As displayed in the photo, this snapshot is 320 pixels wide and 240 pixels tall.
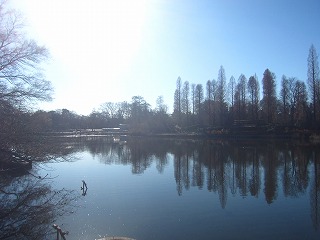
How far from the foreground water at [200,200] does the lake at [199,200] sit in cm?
4

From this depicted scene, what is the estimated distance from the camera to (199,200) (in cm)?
1869

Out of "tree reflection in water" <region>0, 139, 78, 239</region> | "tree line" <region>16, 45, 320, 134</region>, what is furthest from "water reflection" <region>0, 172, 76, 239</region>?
"tree line" <region>16, 45, 320, 134</region>

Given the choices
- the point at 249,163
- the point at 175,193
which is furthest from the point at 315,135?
the point at 175,193

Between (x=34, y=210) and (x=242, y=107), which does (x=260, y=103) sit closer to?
(x=242, y=107)

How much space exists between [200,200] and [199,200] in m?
0.06

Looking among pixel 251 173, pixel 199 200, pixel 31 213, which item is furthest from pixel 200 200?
pixel 251 173

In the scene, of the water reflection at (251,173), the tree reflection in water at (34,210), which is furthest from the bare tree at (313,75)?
the tree reflection in water at (34,210)

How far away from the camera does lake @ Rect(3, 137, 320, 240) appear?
13594mm

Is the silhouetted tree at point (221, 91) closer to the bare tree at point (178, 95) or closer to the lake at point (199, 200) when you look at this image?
the bare tree at point (178, 95)

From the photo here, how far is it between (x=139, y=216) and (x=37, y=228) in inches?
182

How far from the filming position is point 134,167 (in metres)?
33.9

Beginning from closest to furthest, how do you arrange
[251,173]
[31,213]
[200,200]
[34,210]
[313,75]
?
1. [31,213]
2. [34,210]
3. [200,200]
4. [251,173]
5. [313,75]

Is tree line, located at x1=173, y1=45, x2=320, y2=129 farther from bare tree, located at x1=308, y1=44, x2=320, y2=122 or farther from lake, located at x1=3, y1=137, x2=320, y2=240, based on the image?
lake, located at x1=3, y1=137, x2=320, y2=240

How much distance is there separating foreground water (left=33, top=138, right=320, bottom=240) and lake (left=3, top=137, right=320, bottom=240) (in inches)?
1.5
